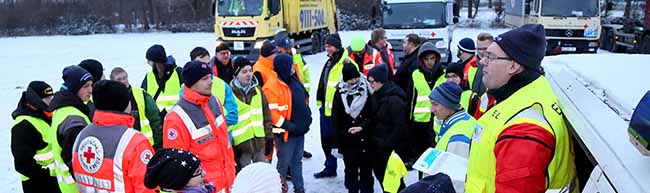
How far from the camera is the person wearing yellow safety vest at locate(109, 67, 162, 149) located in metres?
4.60

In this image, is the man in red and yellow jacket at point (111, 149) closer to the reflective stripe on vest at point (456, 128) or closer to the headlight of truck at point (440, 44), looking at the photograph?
the reflective stripe on vest at point (456, 128)

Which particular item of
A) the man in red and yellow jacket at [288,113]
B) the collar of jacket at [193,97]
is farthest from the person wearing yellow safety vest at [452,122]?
the man in red and yellow jacket at [288,113]

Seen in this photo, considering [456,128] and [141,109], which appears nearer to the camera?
[456,128]

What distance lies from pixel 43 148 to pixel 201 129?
130cm

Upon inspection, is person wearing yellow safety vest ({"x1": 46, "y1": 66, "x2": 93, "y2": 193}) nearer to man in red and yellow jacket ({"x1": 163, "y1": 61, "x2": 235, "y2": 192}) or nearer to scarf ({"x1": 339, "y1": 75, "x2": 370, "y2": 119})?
man in red and yellow jacket ({"x1": 163, "y1": 61, "x2": 235, "y2": 192})

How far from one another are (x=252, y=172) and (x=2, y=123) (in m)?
9.21

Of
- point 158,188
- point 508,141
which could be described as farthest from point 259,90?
point 508,141

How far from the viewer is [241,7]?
17.6 m

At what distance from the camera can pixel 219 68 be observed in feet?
21.1

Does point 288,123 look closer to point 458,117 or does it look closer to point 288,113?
point 288,113

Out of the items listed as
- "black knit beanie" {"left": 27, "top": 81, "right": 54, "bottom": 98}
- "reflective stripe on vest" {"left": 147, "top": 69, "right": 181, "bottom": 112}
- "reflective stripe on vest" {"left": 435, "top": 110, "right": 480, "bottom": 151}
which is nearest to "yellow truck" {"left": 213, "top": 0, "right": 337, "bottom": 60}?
"reflective stripe on vest" {"left": 147, "top": 69, "right": 181, "bottom": 112}

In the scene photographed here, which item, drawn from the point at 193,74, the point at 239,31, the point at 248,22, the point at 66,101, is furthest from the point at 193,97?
the point at 239,31

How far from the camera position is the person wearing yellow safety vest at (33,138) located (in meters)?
3.79

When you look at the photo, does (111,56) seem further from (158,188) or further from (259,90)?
(158,188)
